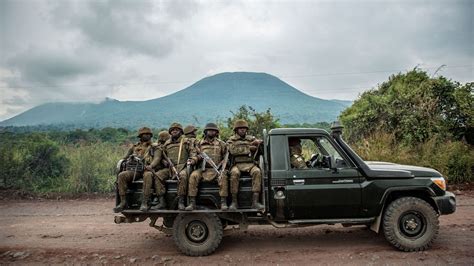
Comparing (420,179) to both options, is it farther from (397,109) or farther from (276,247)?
(397,109)

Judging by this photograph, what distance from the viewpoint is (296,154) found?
6.01 m

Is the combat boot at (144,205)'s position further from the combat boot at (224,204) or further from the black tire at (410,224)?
the black tire at (410,224)

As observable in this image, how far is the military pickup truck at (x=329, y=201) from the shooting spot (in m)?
5.70

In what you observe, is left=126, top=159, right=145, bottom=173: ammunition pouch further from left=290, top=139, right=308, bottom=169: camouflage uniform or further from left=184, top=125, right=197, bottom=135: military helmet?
left=290, top=139, right=308, bottom=169: camouflage uniform

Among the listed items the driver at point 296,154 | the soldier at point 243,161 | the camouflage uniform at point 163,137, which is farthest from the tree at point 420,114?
the camouflage uniform at point 163,137

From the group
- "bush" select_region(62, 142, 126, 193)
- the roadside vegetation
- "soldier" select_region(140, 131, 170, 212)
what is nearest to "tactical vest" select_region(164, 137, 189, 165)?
"soldier" select_region(140, 131, 170, 212)

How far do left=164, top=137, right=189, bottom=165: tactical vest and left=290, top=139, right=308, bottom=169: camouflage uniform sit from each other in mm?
1757

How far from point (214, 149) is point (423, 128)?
937 cm

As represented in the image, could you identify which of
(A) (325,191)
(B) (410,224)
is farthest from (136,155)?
(B) (410,224)

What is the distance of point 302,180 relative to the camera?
5766mm

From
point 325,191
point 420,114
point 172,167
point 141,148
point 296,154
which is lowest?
point 325,191

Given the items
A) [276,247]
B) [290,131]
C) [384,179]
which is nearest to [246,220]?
[276,247]

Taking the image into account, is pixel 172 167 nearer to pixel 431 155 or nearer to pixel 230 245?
pixel 230 245

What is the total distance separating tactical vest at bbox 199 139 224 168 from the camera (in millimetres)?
6125
